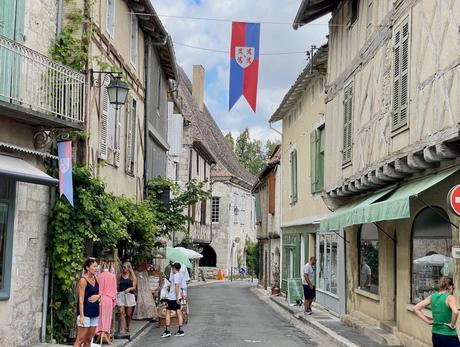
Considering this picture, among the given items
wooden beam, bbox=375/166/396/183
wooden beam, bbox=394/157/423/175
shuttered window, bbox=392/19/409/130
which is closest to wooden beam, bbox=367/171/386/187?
wooden beam, bbox=375/166/396/183

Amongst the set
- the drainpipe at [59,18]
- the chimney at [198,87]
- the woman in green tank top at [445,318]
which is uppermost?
the chimney at [198,87]

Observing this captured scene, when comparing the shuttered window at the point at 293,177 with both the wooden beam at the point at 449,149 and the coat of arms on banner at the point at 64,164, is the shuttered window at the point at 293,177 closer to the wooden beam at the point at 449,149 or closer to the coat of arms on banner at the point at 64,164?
the coat of arms on banner at the point at 64,164

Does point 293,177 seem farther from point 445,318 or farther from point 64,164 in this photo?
point 445,318

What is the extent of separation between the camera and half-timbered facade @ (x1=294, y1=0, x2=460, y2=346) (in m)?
9.73

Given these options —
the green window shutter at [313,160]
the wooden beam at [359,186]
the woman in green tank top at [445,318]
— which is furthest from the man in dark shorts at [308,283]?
the woman in green tank top at [445,318]

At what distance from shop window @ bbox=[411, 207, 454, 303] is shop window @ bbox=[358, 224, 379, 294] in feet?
8.80

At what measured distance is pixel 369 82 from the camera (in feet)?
45.4

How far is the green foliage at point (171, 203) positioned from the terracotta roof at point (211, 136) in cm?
2106

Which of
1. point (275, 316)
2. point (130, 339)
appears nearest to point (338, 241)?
point (275, 316)

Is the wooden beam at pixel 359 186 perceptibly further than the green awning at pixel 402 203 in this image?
Yes

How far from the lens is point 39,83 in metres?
10.6

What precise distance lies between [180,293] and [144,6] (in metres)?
7.22

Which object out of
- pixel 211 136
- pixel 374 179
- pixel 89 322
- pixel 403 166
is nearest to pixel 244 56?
pixel 374 179

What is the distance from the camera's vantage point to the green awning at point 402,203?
31.6 feet
